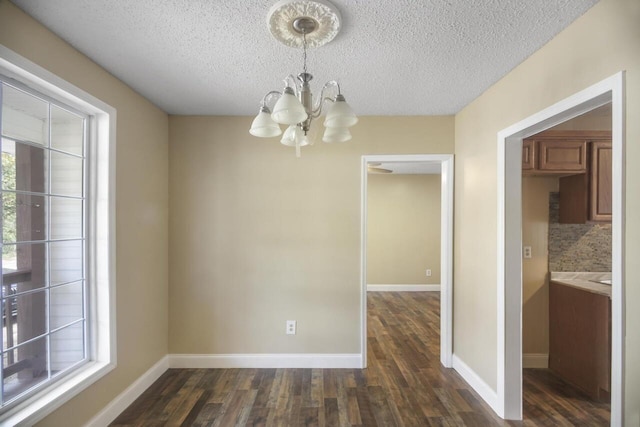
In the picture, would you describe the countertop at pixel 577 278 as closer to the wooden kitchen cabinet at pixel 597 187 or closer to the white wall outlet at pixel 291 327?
the wooden kitchen cabinet at pixel 597 187

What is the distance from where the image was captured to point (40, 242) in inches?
66.2

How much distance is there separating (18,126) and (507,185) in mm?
3059

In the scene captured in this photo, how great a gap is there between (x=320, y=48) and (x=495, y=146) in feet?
4.97

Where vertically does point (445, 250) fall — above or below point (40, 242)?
below

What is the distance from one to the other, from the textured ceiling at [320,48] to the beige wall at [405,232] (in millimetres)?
3717

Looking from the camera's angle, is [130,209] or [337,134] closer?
[337,134]

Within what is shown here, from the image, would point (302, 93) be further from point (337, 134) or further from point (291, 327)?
point (291, 327)

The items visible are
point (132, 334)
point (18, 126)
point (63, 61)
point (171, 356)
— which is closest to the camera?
point (18, 126)

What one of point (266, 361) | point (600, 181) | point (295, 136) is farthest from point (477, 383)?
point (295, 136)

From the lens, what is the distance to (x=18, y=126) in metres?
1.57

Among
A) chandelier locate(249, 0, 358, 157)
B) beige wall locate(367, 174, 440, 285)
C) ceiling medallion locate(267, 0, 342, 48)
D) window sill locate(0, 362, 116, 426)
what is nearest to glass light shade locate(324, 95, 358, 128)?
chandelier locate(249, 0, 358, 157)

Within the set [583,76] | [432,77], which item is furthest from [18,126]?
[583,76]

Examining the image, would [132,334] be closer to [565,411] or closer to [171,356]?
[171,356]

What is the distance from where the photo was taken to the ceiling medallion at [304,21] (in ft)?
4.43
